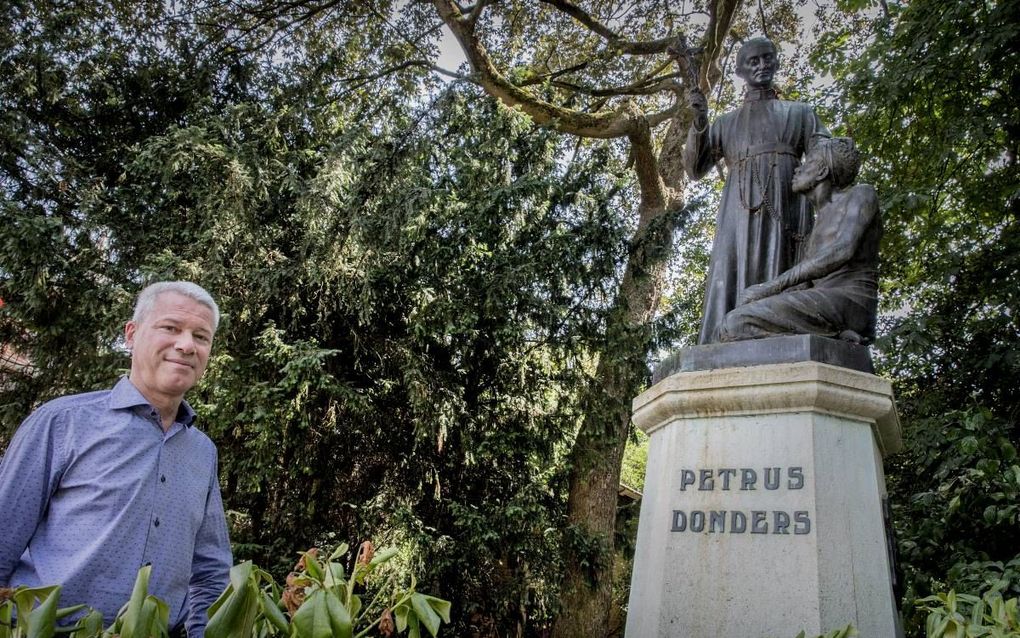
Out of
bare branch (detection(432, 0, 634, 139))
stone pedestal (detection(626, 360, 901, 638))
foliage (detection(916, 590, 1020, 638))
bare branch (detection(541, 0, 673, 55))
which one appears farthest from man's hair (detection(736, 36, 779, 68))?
bare branch (detection(541, 0, 673, 55))

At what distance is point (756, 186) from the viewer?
4.42 meters

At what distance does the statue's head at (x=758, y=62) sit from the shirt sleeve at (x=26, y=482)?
4154 millimetres

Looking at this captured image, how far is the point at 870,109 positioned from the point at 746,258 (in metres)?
5.68

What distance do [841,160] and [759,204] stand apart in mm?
497

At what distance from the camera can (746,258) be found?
4328mm

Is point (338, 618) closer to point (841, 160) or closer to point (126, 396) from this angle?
point (126, 396)

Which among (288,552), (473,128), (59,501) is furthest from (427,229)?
(59,501)

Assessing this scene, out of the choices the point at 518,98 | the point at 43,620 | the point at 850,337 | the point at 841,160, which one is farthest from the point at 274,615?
the point at 518,98

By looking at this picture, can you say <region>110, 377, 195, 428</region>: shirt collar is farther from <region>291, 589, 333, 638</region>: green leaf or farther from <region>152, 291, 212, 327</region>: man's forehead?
<region>291, 589, 333, 638</region>: green leaf

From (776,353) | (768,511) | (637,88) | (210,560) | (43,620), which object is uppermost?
(637,88)

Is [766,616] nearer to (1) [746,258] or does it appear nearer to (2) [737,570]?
(2) [737,570]

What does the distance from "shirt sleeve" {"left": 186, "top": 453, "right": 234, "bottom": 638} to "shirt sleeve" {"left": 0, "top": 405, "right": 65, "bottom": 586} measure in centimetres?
43

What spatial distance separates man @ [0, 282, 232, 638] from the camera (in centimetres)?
180

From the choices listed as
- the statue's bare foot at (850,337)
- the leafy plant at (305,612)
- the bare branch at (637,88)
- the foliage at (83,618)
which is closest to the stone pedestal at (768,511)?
the statue's bare foot at (850,337)
